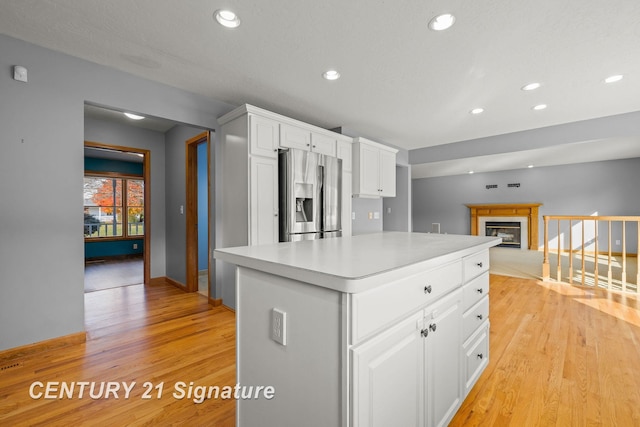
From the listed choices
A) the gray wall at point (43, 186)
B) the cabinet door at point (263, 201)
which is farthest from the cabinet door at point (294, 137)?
the gray wall at point (43, 186)

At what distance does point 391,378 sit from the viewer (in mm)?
1031

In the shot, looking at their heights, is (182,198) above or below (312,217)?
above

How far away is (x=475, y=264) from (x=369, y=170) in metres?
2.65

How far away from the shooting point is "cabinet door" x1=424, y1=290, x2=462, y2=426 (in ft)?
4.16

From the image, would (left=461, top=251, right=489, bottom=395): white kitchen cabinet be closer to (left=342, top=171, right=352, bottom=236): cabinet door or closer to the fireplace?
(left=342, top=171, right=352, bottom=236): cabinet door

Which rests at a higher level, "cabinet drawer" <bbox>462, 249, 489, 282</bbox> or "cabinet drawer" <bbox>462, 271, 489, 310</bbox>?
"cabinet drawer" <bbox>462, 249, 489, 282</bbox>

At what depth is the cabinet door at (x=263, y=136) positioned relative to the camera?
113 inches

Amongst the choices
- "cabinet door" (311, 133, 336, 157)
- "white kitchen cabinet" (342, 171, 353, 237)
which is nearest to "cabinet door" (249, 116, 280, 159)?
"cabinet door" (311, 133, 336, 157)

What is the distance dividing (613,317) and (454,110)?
278 cm

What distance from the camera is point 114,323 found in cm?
284

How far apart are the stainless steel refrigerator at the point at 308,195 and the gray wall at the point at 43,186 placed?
1.65 meters

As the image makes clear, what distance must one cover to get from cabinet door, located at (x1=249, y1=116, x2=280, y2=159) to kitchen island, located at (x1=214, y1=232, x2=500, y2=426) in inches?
72.4

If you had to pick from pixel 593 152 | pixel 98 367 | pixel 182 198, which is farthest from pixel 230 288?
pixel 593 152

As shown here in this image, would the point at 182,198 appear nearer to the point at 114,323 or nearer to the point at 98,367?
the point at 114,323
